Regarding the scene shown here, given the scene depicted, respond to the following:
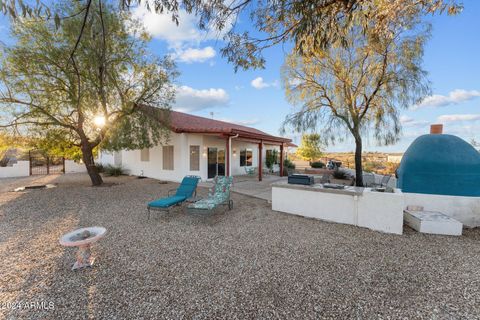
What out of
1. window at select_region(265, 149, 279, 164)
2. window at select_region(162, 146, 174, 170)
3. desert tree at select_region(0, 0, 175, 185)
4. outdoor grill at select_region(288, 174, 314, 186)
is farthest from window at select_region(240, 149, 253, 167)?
outdoor grill at select_region(288, 174, 314, 186)

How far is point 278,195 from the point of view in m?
6.51

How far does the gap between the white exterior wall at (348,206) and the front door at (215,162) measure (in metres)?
6.68

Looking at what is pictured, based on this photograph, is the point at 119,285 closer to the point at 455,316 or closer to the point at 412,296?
the point at 412,296

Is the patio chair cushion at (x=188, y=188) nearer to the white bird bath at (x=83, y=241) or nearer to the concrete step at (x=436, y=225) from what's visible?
the white bird bath at (x=83, y=241)

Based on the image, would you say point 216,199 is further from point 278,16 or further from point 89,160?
point 89,160

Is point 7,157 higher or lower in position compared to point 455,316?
higher

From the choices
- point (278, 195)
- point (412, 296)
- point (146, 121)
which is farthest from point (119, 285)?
point (146, 121)

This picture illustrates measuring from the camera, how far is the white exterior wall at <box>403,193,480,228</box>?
5.71 meters

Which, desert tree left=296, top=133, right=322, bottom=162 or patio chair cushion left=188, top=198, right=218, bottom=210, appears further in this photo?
desert tree left=296, top=133, right=322, bottom=162

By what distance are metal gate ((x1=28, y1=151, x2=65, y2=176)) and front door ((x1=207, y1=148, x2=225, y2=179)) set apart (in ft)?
42.1

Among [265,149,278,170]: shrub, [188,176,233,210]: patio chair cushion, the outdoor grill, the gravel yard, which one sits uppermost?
[265,149,278,170]: shrub

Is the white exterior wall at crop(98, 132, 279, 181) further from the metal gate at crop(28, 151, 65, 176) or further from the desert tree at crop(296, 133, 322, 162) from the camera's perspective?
the desert tree at crop(296, 133, 322, 162)

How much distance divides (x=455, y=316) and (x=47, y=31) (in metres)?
12.7

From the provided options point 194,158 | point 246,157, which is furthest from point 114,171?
point 246,157
